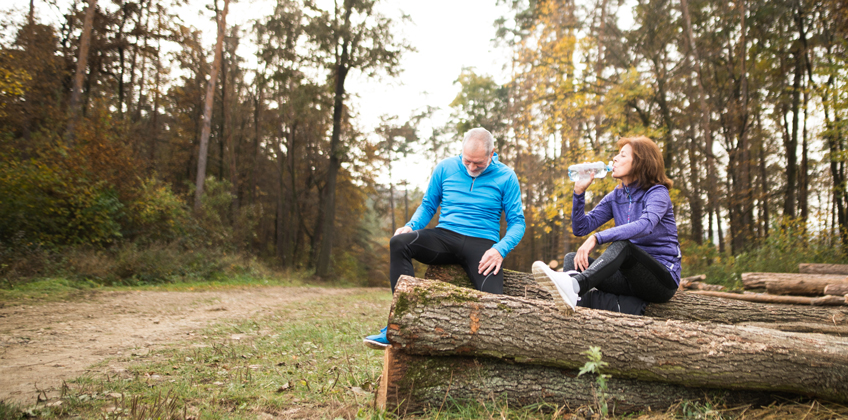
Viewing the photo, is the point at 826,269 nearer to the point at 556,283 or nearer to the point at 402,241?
the point at 556,283

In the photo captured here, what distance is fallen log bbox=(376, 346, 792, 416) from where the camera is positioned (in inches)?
106

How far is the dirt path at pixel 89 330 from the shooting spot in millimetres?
3289

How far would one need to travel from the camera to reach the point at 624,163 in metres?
3.62

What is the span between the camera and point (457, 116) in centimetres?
2862

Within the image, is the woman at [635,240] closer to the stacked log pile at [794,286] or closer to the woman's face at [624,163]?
the woman's face at [624,163]

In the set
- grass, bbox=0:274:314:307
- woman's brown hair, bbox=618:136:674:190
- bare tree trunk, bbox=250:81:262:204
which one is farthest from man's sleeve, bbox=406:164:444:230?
bare tree trunk, bbox=250:81:262:204

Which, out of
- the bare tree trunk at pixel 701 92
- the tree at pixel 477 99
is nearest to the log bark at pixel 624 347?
the bare tree trunk at pixel 701 92

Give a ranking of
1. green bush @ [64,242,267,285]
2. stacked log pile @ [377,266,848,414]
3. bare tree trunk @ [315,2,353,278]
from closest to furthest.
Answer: stacked log pile @ [377,266,848,414] → green bush @ [64,242,267,285] → bare tree trunk @ [315,2,353,278]

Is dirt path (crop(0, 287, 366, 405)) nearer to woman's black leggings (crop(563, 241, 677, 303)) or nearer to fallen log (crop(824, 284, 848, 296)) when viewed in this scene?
woman's black leggings (crop(563, 241, 677, 303))

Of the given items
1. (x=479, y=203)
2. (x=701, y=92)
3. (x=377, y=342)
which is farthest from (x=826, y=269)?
(x=377, y=342)

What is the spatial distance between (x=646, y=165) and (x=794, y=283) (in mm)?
3872

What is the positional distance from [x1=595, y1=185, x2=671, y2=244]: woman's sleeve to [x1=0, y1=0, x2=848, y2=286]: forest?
23.8 ft

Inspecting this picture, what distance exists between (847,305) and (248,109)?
2402cm

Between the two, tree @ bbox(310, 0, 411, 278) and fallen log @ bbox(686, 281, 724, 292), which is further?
tree @ bbox(310, 0, 411, 278)
